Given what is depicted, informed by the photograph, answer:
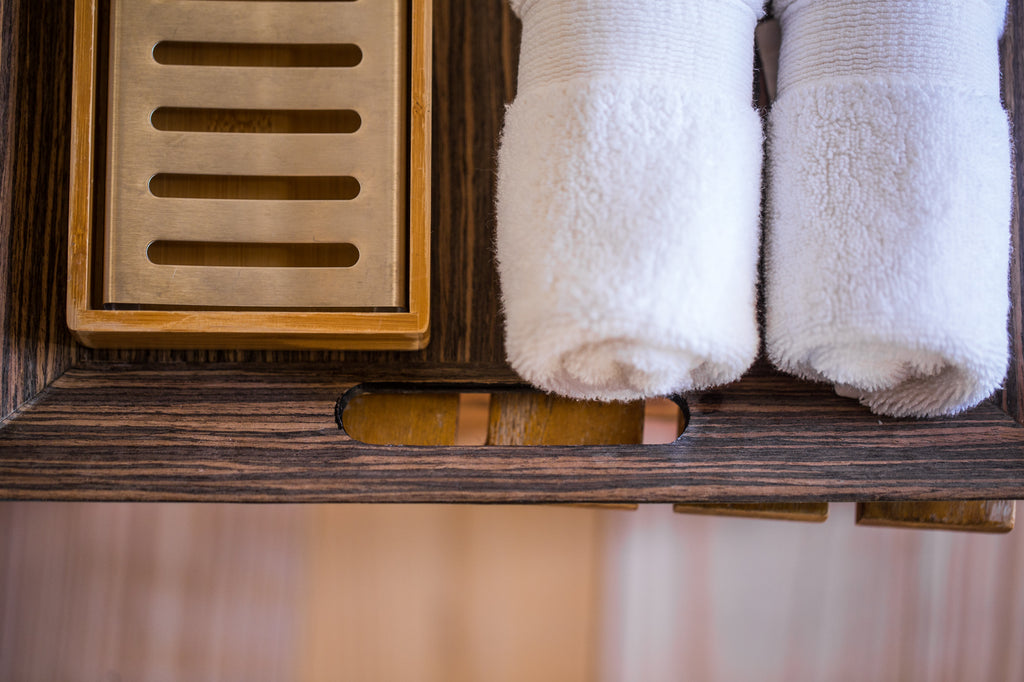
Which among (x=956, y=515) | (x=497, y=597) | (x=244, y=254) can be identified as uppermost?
(x=244, y=254)

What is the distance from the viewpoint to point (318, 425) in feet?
1.38

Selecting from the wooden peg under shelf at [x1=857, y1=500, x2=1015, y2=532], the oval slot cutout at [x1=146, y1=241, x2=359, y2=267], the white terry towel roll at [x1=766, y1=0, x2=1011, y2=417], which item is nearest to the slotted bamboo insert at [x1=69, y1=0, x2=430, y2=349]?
the oval slot cutout at [x1=146, y1=241, x2=359, y2=267]

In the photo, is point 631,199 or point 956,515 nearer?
point 631,199

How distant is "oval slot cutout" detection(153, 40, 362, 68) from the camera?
428 millimetres

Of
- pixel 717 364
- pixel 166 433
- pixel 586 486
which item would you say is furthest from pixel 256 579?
pixel 717 364

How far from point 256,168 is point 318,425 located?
18cm

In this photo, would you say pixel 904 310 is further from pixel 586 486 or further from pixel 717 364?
pixel 586 486

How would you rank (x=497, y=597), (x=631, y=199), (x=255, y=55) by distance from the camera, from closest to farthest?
(x=631, y=199) → (x=255, y=55) → (x=497, y=597)

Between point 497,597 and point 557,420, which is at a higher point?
point 557,420

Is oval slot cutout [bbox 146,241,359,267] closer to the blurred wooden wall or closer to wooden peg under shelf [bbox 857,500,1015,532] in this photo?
the blurred wooden wall

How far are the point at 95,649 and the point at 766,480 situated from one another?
0.68 meters

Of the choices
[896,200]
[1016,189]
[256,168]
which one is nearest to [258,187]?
[256,168]

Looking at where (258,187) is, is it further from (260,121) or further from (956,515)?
(956,515)

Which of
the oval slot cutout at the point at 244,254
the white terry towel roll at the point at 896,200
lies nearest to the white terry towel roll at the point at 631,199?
the white terry towel roll at the point at 896,200
